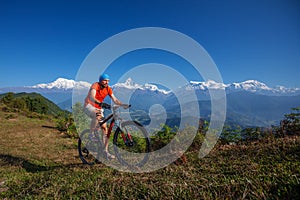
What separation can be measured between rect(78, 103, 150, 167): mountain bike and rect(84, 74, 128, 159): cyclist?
16cm

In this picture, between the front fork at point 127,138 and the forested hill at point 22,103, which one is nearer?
the front fork at point 127,138

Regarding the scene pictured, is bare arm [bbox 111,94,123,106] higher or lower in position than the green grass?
higher

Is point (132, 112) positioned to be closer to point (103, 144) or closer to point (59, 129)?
point (103, 144)

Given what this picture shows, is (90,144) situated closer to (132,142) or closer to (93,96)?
(132,142)

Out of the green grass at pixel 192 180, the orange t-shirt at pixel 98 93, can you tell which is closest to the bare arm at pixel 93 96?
the orange t-shirt at pixel 98 93

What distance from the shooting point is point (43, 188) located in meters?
4.64

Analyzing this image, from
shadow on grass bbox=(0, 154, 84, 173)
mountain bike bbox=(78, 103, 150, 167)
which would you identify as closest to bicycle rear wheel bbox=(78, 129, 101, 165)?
mountain bike bbox=(78, 103, 150, 167)

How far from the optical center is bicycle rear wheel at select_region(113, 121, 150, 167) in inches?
253

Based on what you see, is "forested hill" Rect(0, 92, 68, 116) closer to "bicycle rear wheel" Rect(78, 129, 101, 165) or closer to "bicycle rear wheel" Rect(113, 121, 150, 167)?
"bicycle rear wheel" Rect(78, 129, 101, 165)

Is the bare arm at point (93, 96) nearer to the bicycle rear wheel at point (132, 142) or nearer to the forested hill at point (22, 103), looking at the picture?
the bicycle rear wheel at point (132, 142)

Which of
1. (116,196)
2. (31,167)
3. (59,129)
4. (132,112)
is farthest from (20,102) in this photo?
(116,196)

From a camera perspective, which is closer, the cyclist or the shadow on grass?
the cyclist

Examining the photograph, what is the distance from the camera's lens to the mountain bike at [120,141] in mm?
6598

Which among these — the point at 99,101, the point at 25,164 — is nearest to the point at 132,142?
the point at 99,101
